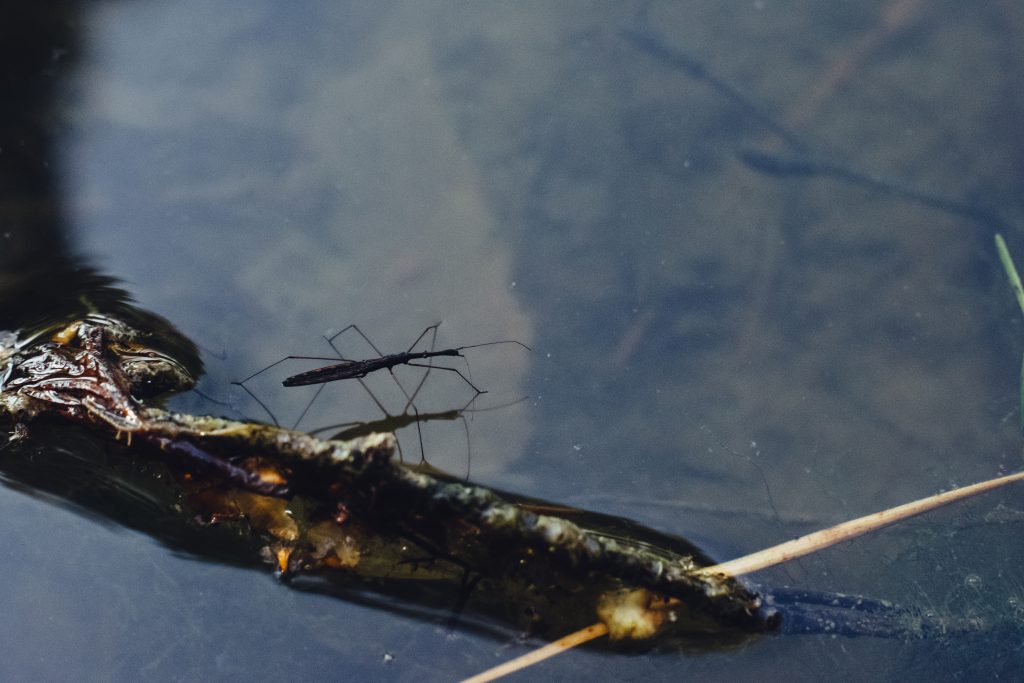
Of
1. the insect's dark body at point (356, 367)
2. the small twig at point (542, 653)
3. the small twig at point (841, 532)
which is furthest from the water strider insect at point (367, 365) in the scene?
the small twig at point (841, 532)

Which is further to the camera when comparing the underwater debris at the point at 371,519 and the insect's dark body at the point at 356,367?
the insect's dark body at the point at 356,367

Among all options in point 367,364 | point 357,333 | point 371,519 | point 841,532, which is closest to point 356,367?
point 367,364

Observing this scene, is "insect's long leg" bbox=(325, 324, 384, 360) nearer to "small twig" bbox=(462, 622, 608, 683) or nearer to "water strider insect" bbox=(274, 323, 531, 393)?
"water strider insect" bbox=(274, 323, 531, 393)

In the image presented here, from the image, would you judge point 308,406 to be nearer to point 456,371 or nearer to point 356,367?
point 356,367

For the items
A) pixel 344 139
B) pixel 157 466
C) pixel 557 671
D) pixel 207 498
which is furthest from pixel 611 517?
pixel 344 139

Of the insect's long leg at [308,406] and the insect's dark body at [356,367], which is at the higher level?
the insect's dark body at [356,367]

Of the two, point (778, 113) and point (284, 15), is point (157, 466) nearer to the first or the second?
point (284, 15)

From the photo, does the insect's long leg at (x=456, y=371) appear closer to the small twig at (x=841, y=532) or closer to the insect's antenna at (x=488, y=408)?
the insect's antenna at (x=488, y=408)
